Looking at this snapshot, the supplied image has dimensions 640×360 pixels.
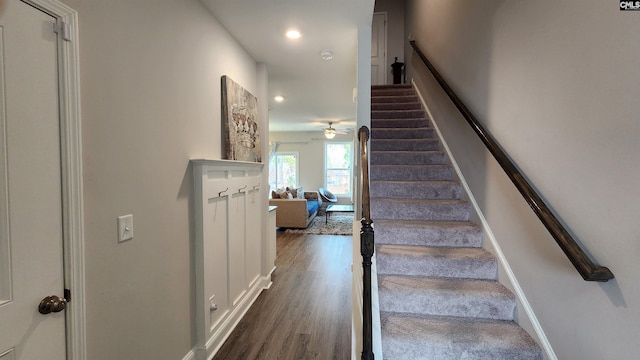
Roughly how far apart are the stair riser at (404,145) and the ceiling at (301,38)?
0.96m

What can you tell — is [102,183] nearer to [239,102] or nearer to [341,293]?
[239,102]

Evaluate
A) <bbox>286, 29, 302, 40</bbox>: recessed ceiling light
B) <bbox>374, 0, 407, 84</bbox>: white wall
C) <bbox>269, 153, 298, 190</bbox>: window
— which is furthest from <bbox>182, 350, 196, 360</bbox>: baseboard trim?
<bbox>269, 153, 298, 190</bbox>: window

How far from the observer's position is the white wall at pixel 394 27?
608cm

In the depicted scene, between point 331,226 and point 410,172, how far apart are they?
13.5 ft

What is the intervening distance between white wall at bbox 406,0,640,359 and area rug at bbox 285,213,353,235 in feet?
14.0

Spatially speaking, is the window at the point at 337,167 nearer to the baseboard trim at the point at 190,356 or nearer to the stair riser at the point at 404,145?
the stair riser at the point at 404,145

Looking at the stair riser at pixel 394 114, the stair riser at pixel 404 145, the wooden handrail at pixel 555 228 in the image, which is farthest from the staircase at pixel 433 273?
the stair riser at pixel 394 114

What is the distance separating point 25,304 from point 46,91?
703 mm

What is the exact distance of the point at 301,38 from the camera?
101 inches

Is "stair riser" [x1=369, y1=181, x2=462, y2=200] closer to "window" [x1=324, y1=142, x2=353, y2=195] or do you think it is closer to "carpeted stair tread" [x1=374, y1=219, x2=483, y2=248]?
"carpeted stair tread" [x1=374, y1=219, x2=483, y2=248]

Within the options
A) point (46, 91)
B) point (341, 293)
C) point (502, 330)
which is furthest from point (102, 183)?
point (341, 293)

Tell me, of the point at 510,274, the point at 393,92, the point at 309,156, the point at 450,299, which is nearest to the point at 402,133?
the point at 393,92

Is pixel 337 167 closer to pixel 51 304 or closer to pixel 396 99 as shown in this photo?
pixel 396 99

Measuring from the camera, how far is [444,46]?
322 cm
